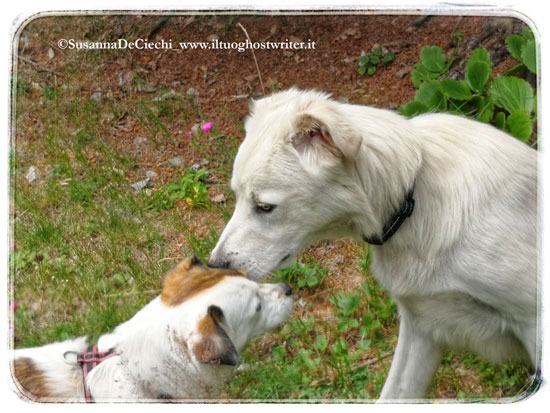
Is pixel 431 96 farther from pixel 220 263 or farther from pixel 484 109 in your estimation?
pixel 220 263

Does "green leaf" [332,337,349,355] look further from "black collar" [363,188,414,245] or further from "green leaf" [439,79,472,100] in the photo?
"green leaf" [439,79,472,100]

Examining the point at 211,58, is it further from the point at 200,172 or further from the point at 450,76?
the point at 450,76

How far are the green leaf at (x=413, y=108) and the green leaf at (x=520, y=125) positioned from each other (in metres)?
0.54

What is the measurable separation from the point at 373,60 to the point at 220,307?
66.7 inches

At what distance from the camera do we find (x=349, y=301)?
395cm

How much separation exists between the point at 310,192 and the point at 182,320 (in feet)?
2.83

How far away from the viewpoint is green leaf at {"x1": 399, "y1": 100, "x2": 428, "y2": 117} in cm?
377

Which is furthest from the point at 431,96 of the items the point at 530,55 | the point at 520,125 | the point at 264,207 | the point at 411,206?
the point at 264,207

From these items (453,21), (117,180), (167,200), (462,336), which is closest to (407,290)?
(462,336)

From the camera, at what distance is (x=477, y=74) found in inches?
143

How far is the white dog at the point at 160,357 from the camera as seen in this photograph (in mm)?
2959

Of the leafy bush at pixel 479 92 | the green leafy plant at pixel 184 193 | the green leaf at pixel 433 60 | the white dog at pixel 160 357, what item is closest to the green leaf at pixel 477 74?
the leafy bush at pixel 479 92

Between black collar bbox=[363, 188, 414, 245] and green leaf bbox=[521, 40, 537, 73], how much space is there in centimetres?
97

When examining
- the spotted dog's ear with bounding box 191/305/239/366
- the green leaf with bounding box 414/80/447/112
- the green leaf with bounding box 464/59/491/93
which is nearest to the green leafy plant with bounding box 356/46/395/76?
the green leaf with bounding box 414/80/447/112
